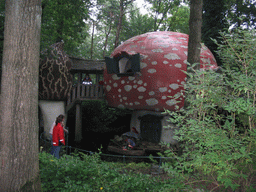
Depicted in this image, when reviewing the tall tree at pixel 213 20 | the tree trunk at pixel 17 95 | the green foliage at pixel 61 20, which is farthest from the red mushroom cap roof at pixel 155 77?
the tree trunk at pixel 17 95

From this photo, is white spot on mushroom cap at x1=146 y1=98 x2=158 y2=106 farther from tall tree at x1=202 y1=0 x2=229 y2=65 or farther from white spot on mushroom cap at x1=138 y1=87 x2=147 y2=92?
tall tree at x1=202 y1=0 x2=229 y2=65

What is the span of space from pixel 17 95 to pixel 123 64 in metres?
7.15

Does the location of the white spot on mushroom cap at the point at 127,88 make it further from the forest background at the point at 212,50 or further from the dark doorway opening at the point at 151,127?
the forest background at the point at 212,50

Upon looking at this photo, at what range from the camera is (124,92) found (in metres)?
9.98

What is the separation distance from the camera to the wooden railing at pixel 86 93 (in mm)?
13312

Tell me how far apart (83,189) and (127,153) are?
220 inches

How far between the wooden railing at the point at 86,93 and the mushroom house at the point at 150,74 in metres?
2.47

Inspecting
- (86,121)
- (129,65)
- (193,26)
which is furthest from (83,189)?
(86,121)

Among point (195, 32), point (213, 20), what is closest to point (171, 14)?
point (213, 20)

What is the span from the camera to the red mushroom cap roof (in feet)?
30.2

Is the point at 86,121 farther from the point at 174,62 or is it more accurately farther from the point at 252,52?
the point at 252,52

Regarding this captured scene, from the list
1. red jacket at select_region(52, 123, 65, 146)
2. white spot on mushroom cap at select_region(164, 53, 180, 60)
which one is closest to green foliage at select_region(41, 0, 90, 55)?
white spot on mushroom cap at select_region(164, 53, 180, 60)

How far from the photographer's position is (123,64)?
34.3ft

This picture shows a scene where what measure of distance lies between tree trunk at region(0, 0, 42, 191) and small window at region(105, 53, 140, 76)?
19.4 ft
